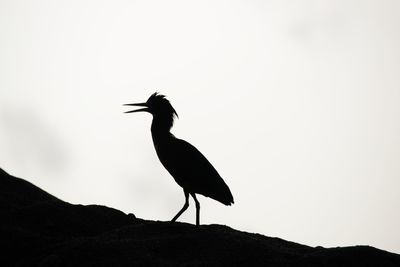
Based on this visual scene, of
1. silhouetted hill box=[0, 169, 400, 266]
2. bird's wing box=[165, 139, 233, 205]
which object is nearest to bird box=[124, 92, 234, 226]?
bird's wing box=[165, 139, 233, 205]

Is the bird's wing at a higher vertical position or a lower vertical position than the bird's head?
lower

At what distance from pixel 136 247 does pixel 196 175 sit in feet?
11.2

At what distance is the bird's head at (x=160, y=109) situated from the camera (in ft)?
40.9

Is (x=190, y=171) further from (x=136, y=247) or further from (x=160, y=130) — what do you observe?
(x=136, y=247)

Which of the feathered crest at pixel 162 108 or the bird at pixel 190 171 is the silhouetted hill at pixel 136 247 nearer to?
the bird at pixel 190 171

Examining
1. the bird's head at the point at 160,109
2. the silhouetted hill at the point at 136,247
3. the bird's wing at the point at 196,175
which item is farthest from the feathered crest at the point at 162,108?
the silhouetted hill at the point at 136,247

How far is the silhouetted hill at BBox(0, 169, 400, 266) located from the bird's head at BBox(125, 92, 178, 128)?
346 cm

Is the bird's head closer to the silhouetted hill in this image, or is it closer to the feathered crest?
the feathered crest

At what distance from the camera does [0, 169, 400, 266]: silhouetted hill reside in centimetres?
750

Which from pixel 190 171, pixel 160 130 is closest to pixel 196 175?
pixel 190 171

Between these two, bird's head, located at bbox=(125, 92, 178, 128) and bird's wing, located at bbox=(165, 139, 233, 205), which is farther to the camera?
bird's head, located at bbox=(125, 92, 178, 128)

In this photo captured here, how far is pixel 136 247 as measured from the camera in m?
7.93

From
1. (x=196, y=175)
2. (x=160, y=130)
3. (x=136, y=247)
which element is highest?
(x=160, y=130)

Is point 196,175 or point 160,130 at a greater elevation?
point 160,130
